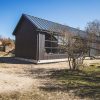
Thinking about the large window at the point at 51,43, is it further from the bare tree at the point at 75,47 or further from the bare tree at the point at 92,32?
the bare tree at the point at 75,47

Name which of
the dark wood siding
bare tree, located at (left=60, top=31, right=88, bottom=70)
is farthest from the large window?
bare tree, located at (left=60, top=31, right=88, bottom=70)

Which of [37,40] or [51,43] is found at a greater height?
[37,40]

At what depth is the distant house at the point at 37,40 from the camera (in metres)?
21.0

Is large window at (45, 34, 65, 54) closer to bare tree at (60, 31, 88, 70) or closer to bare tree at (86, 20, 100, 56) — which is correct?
bare tree at (86, 20, 100, 56)

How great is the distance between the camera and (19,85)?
33.2 feet

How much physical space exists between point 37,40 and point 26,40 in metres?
2.41

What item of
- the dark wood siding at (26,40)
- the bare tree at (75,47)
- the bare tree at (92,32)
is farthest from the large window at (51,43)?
the bare tree at (75,47)

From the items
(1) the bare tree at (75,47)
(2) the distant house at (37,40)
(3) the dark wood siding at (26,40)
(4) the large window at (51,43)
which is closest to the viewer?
(1) the bare tree at (75,47)

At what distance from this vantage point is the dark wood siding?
21.5 metres

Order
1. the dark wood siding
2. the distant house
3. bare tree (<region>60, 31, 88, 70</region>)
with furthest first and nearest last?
the dark wood siding < the distant house < bare tree (<region>60, 31, 88, 70</region>)

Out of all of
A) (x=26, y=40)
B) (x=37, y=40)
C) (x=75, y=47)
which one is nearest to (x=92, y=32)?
(x=75, y=47)

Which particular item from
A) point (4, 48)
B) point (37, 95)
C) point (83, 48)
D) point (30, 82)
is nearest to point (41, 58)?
point (83, 48)

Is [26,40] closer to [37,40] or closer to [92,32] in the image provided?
[37,40]

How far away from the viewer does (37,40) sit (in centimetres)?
2095
